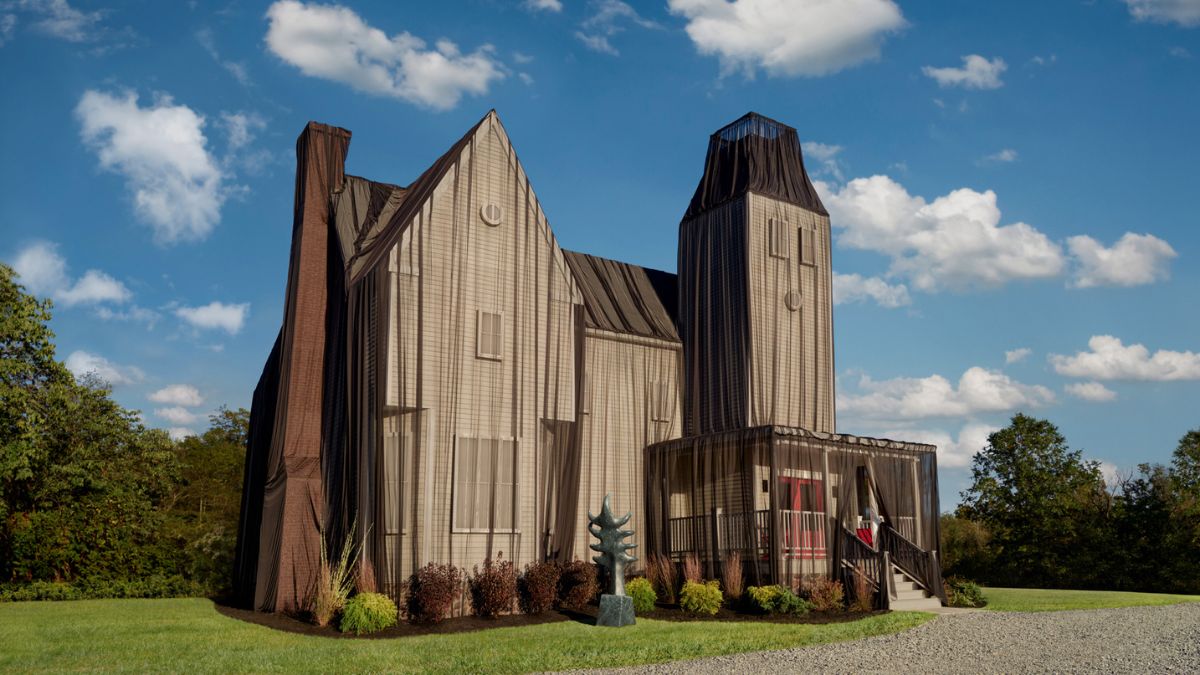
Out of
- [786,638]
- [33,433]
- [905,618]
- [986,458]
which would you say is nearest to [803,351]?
[905,618]

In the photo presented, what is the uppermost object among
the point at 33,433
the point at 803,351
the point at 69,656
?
the point at 803,351

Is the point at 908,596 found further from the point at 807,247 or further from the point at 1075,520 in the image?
the point at 1075,520

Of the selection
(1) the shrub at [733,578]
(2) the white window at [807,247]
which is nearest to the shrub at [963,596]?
(1) the shrub at [733,578]

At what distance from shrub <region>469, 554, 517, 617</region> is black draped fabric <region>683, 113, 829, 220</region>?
11.9m

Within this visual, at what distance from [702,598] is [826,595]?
247cm

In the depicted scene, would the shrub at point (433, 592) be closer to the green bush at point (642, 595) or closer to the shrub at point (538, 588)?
the shrub at point (538, 588)

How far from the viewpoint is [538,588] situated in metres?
19.2

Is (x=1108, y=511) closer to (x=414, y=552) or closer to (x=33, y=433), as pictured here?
(x=414, y=552)

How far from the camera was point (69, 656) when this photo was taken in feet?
45.8

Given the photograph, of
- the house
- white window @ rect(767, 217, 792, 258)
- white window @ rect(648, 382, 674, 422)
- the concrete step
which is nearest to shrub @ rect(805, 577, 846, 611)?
the house

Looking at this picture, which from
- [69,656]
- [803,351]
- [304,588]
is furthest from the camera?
[803,351]

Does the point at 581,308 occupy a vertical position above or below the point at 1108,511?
above

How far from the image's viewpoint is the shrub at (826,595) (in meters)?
18.6

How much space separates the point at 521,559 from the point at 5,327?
1753cm
